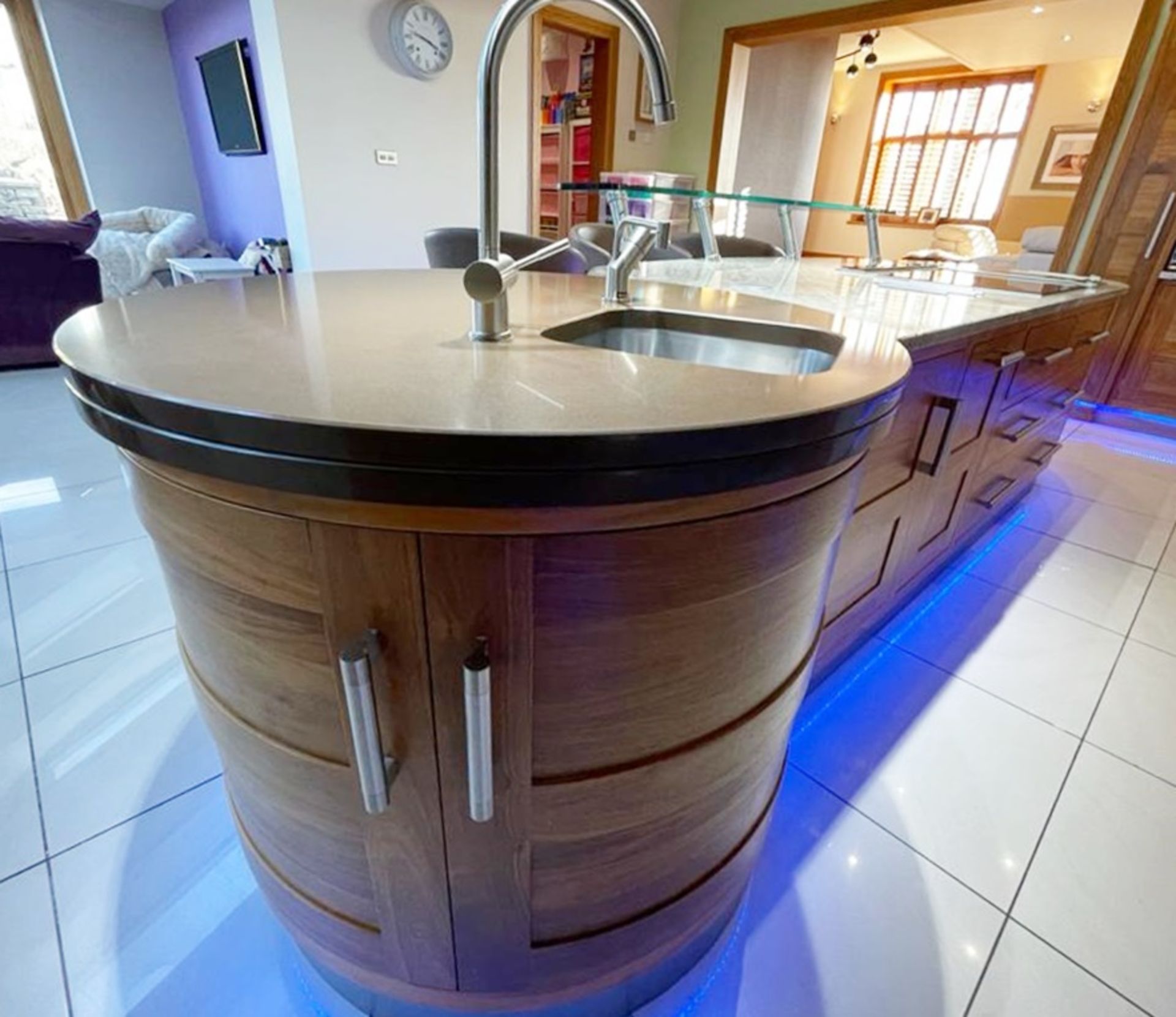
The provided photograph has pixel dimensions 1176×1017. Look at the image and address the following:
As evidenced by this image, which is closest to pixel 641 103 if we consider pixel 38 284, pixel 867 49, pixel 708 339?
pixel 38 284

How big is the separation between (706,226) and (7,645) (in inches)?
96.9

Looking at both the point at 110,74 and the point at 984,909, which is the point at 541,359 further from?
the point at 110,74

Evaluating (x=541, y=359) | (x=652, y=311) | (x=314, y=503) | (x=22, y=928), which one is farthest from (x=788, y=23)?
(x=22, y=928)

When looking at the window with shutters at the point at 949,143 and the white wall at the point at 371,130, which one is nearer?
the white wall at the point at 371,130

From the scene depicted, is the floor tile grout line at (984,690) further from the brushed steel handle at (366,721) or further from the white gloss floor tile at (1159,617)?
the brushed steel handle at (366,721)

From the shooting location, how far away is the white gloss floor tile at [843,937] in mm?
946

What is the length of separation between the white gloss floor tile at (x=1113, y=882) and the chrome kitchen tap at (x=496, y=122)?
136cm

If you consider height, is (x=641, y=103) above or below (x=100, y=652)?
above

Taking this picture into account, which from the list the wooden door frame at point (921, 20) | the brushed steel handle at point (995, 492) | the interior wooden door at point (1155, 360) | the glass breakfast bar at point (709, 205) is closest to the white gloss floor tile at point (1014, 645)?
the brushed steel handle at point (995, 492)

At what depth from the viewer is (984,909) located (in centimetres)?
109

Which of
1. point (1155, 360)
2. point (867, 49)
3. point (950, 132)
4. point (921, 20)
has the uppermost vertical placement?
point (867, 49)

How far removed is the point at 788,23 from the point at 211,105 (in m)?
4.48

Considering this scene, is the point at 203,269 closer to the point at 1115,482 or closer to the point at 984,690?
the point at 984,690

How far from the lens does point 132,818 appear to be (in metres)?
1.17
